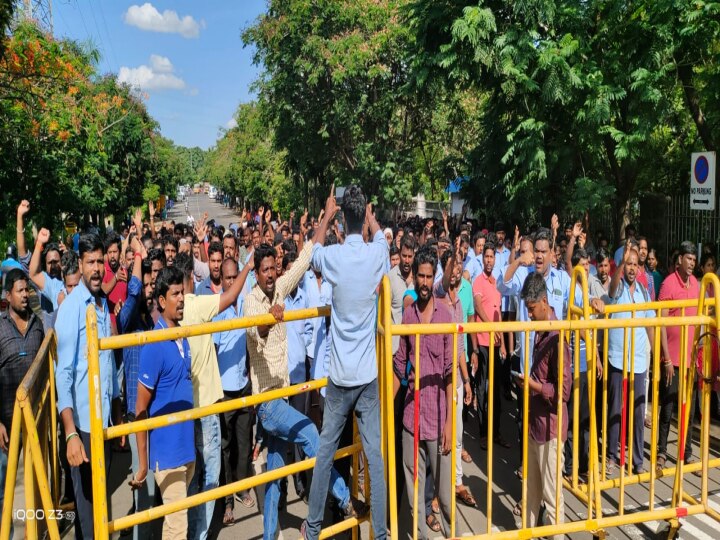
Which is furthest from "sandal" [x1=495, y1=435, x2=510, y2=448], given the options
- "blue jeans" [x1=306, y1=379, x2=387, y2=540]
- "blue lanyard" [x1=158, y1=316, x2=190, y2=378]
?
"blue lanyard" [x1=158, y1=316, x2=190, y2=378]

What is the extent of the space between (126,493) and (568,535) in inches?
147

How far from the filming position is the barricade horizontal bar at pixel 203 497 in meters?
3.51

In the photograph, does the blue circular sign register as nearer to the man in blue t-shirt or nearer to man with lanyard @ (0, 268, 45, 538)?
the man in blue t-shirt

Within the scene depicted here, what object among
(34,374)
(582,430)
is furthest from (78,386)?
(582,430)

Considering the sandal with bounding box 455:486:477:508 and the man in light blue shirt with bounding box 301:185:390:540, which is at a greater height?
the man in light blue shirt with bounding box 301:185:390:540

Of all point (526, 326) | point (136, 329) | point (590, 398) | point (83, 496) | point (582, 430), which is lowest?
point (582, 430)

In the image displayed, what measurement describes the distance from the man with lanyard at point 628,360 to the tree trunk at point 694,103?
847 cm

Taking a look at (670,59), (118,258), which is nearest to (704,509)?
(118,258)

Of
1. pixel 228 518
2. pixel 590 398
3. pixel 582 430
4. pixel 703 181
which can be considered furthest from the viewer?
pixel 703 181

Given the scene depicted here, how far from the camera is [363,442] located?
3975 millimetres

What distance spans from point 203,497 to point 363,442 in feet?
3.16

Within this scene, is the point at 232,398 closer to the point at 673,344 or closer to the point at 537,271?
the point at 537,271

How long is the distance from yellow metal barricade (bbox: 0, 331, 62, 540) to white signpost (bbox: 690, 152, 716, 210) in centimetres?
808

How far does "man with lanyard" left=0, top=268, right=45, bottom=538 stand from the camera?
4910mm
